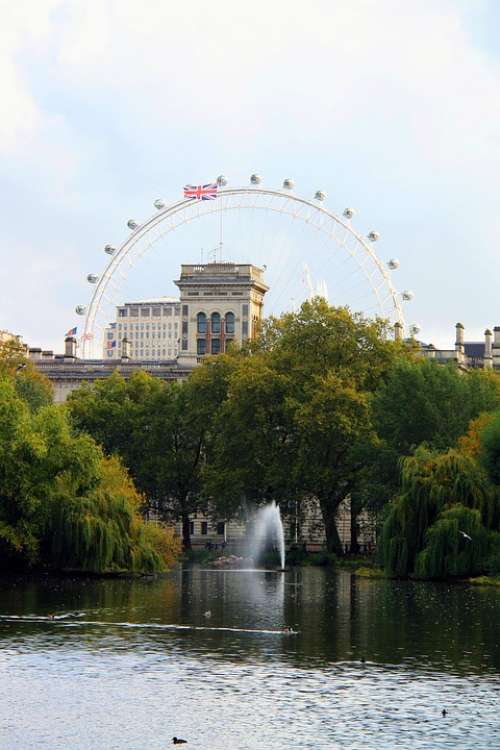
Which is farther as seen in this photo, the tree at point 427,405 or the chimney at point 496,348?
the chimney at point 496,348

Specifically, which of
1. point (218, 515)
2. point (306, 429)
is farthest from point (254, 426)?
point (218, 515)

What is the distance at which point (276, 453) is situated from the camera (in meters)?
119

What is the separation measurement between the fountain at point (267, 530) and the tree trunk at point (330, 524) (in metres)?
3.41

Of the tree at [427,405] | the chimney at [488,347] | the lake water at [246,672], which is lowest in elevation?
the lake water at [246,672]

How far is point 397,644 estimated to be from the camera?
52969 millimetres

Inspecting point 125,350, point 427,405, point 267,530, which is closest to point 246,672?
point 427,405

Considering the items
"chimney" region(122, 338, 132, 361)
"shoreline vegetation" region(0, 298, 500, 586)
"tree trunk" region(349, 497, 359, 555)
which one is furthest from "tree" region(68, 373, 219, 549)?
"chimney" region(122, 338, 132, 361)

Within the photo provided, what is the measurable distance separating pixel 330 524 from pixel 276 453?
663 centimetres

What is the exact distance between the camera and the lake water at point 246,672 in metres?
37.8

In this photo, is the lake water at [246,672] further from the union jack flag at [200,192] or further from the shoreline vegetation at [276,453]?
the union jack flag at [200,192]

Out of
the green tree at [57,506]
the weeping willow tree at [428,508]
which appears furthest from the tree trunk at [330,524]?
the weeping willow tree at [428,508]

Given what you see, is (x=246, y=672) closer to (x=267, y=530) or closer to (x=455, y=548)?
(x=455, y=548)

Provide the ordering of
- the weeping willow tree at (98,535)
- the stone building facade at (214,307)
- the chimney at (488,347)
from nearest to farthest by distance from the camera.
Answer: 1. the weeping willow tree at (98,535)
2. the chimney at (488,347)
3. the stone building facade at (214,307)

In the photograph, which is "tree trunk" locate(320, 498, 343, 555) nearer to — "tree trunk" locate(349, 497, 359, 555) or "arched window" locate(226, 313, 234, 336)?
"tree trunk" locate(349, 497, 359, 555)
